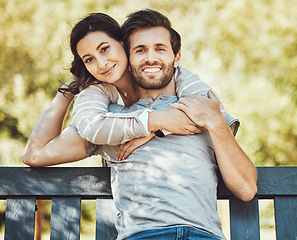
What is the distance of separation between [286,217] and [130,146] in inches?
32.4

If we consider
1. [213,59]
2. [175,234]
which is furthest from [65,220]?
[213,59]

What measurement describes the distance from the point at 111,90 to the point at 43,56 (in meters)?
6.41

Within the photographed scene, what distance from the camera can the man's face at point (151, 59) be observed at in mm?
2170

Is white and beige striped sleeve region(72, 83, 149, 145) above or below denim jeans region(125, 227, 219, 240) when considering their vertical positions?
above

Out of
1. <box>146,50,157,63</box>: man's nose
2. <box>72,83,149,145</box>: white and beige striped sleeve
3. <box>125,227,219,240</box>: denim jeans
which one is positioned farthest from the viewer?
<box>146,50,157,63</box>: man's nose

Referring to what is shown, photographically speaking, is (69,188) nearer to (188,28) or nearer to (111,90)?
(111,90)

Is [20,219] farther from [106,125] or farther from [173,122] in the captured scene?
[173,122]

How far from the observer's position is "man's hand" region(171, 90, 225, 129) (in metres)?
1.94

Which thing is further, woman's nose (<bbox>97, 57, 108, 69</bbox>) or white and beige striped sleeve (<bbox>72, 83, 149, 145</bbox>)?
woman's nose (<bbox>97, 57, 108, 69</bbox>)

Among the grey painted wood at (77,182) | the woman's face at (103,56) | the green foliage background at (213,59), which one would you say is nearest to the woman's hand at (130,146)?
the grey painted wood at (77,182)

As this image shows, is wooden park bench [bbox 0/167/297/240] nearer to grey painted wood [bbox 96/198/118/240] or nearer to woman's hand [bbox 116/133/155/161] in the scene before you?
grey painted wood [bbox 96/198/118/240]

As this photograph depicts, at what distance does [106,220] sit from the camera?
2.08 metres

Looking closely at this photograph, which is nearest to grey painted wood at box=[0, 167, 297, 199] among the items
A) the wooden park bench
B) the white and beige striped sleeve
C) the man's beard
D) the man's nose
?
the wooden park bench

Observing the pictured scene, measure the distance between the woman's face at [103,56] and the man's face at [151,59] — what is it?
0.07 meters
